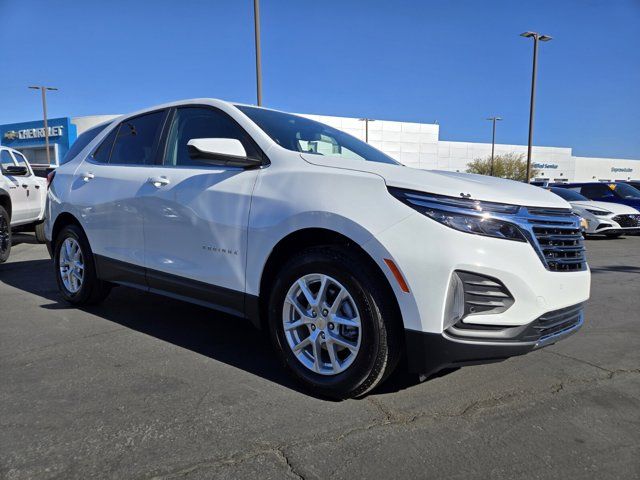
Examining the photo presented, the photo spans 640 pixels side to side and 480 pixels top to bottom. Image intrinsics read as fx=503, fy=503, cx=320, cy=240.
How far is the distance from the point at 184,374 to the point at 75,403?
0.67m

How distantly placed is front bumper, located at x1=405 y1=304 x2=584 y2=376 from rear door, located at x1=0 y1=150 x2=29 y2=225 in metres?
7.74

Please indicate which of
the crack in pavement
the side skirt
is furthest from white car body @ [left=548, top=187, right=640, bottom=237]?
the side skirt

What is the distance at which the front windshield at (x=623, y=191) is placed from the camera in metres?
14.4

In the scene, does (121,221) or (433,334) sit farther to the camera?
(121,221)

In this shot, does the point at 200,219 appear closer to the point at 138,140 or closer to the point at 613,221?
the point at 138,140

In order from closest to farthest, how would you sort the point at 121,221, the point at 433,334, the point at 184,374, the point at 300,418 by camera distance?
the point at 433,334, the point at 300,418, the point at 184,374, the point at 121,221

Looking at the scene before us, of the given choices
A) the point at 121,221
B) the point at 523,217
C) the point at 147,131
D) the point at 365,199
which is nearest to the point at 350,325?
the point at 365,199

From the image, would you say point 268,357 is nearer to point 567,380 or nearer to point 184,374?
point 184,374

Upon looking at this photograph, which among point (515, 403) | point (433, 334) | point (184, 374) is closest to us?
point (433, 334)

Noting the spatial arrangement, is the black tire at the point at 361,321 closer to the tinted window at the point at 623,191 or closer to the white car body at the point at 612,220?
the white car body at the point at 612,220

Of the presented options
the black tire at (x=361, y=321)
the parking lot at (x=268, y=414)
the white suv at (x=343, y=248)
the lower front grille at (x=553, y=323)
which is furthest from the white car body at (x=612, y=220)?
the black tire at (x=361, y=321)

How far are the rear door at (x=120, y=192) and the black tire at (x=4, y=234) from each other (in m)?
3.41

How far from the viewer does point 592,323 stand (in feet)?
15.5

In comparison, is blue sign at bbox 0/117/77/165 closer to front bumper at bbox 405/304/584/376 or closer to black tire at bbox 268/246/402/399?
black tire at bbox 268/246/402/399
